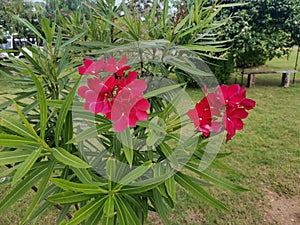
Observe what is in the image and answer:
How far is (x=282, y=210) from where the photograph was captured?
2.03m

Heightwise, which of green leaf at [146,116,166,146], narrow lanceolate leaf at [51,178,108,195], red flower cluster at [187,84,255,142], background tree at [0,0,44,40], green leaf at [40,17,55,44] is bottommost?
narrow lanceolate leaf at [51,178,108,195]

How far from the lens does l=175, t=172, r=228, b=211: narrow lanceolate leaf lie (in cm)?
69

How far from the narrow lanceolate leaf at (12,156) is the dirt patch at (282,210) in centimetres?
177

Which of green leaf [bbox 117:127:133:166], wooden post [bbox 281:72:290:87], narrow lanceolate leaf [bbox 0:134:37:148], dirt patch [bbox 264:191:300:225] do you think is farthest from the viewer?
wooden post [bbox 281:72:290:87]

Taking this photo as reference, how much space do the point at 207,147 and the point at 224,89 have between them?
0.20 metres

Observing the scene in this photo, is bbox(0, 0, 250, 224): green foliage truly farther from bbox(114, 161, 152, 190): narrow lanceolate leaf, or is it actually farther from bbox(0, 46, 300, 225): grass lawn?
bbox(0, 46, 300, 225): grass lawn

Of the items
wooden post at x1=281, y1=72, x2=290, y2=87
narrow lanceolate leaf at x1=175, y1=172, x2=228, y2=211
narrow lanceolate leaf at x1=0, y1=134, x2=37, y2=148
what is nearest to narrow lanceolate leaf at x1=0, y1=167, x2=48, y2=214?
narrow lanceolate leaf at x1=0, y1=134, x2=37, y2=148

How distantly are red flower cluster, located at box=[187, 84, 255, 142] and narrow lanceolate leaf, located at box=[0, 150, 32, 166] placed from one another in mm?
337

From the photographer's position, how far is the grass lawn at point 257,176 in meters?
1.94

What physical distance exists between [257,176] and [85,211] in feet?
6.99

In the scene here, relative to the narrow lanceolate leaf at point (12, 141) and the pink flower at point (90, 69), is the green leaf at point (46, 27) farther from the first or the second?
the narrow lanceolate leaf at point (12, 141)

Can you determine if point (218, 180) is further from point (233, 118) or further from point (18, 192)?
point (18, 192)

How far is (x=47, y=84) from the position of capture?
3.11ft

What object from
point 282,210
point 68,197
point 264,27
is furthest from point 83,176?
point 264,27
